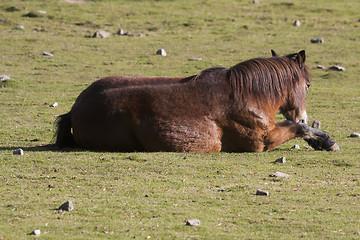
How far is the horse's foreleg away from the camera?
10.2 meters

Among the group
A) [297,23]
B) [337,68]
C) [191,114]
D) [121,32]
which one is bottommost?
[337,68]

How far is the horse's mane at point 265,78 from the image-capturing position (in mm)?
10023

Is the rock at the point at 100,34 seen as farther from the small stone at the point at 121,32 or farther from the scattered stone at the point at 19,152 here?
the scattered stone at the point at 19,152

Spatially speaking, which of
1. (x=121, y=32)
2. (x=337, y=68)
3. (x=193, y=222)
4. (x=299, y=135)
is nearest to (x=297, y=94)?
(x=299, y=135)

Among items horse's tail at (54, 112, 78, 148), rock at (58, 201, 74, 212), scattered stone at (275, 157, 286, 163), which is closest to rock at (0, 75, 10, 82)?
horse's tail at (54, 112, 78, 148)

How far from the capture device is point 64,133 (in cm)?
994

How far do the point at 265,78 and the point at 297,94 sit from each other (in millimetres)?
754

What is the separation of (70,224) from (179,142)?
141 inches

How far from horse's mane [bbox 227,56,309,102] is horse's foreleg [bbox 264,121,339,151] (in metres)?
0.49

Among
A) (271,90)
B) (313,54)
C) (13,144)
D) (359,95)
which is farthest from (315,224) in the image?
(313,54)

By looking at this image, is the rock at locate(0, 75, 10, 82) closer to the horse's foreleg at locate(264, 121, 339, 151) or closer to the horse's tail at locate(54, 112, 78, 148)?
the horse's tail at locate(54, 112, 78, 148)

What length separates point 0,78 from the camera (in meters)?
16.9

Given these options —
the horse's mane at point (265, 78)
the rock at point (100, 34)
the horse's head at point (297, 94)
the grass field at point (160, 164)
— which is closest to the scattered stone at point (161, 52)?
the grass field at point (160, 164)

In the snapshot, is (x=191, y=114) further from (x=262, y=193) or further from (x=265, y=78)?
(x=262, y=193)
